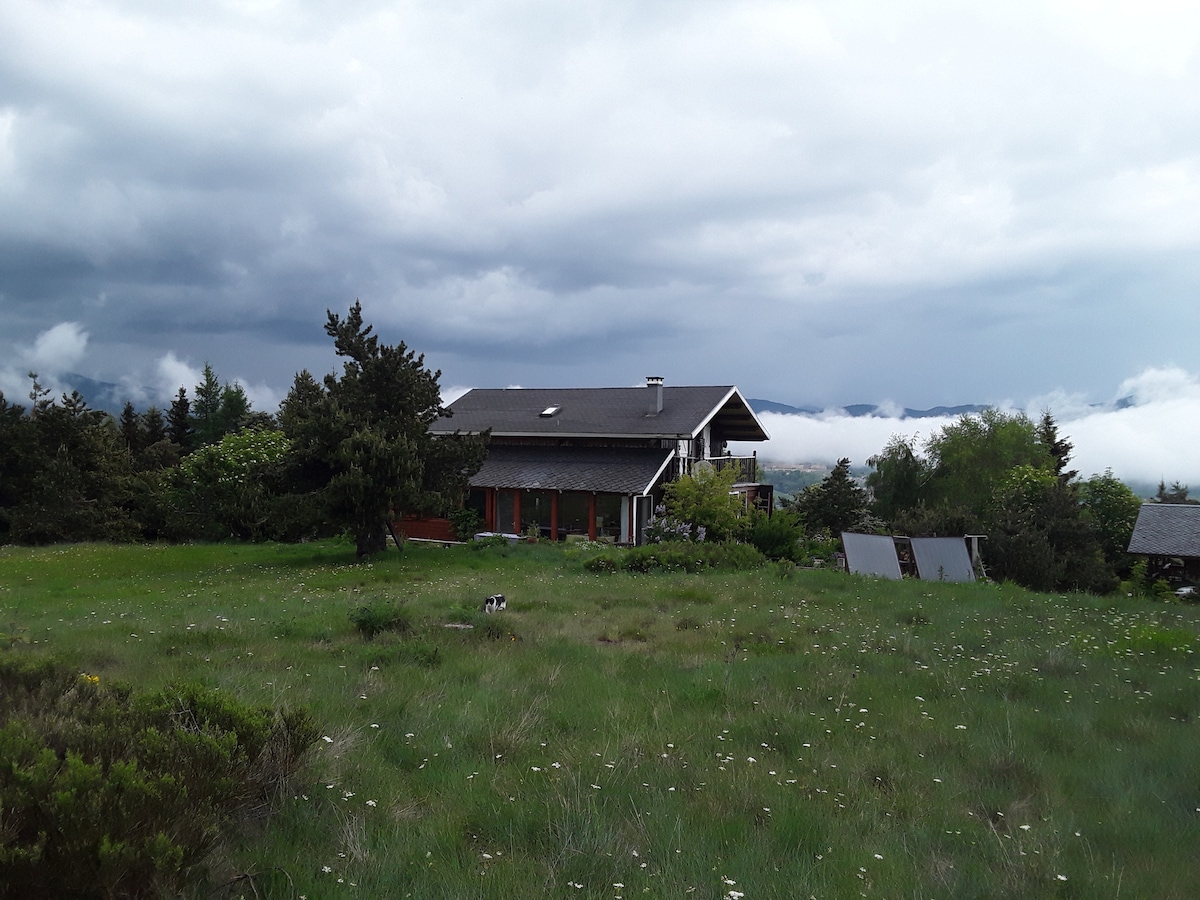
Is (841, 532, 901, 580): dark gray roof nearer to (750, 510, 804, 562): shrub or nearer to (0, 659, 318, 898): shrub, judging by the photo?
(750, 510, 804, 562): shrub

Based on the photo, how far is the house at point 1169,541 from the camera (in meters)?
37.7

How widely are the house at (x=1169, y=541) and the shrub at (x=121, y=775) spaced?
145ft

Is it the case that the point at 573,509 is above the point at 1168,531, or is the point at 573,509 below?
above

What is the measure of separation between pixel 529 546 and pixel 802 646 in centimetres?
1757

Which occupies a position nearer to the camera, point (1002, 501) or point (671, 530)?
point (671, 530)

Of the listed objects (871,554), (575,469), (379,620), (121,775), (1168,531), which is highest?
(575,469)

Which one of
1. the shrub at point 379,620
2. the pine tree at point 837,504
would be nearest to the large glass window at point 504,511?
the pine tree at point 837,504

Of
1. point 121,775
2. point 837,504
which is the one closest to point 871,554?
point 837,504

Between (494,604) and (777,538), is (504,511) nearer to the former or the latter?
(777,538)

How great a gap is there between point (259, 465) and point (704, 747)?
68.3 feet

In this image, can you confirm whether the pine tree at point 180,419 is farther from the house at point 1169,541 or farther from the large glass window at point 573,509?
the house at point 1169,541

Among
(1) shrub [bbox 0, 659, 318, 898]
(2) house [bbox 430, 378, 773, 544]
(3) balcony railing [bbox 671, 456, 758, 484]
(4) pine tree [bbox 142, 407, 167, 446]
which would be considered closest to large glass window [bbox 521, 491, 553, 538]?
(2) house [bbox 430, 378, 773, 544]

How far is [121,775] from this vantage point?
3.32 metres

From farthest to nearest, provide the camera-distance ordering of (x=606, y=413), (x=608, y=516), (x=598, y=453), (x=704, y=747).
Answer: (x=606, y=413)
(x=598, y=453)
(x=608, y=516)
(x=704, y=747)
